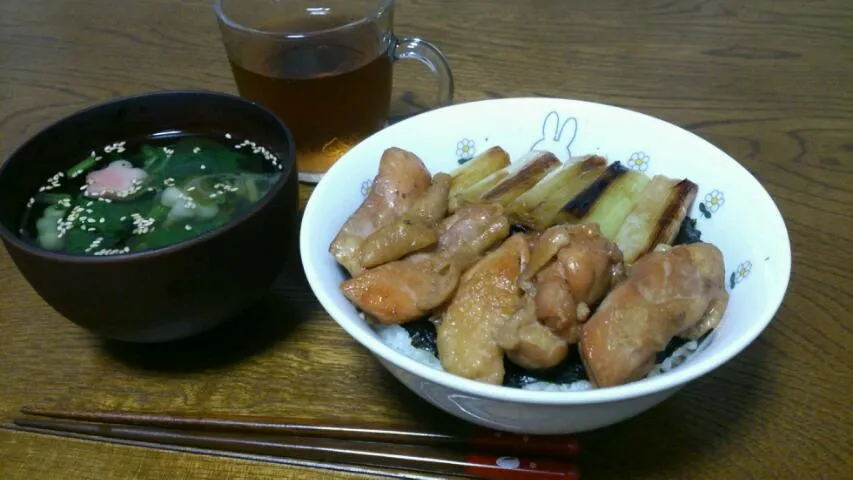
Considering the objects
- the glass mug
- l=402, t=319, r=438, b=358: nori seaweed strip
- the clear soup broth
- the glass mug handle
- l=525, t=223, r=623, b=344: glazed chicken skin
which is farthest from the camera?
the glass mug handle

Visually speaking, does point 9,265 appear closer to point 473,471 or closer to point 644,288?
point 473,471

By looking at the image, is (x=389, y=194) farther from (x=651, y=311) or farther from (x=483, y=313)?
(x=651, y=311)

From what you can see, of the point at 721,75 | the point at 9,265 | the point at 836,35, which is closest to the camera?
the point at 9,265

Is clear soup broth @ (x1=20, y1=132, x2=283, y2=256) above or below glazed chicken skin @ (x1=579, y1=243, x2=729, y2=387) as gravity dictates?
below

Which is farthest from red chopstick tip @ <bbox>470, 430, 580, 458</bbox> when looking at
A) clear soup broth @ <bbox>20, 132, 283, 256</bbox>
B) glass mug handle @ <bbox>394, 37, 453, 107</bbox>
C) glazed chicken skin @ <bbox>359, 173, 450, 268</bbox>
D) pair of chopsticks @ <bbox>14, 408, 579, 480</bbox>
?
glass mug handle @ <bbox>394, 37, 453, 107</bbox>

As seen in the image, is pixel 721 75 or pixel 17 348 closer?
pixel 17 348

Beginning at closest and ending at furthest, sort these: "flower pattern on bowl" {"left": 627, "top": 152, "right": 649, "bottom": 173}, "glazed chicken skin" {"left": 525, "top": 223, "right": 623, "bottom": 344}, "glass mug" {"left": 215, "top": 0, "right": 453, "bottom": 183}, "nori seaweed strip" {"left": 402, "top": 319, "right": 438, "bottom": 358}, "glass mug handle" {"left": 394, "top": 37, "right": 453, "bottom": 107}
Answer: "glazed chicken skin" {"left": 525, "top": 223, "right": 623, "bottom": 344} < "nori seaweed strip" {"left": 402, "top": 319, "right": 438, "bottom": 358} < "flower pattern on bowl" {"left": 627, "top": 152, "right": 649, "bottom": 173} < "glass mug" {"left": 215, "top": 0, "right": 453, "bottom": 183} < "glass mug handle" {"left": 394, "top": 37, "right": 453, "bottom": 107}

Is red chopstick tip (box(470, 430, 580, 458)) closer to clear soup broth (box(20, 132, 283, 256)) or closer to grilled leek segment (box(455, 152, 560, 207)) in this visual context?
grilled leek segment (box(455, 152, 560, 207))

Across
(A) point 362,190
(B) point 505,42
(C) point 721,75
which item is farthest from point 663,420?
(B) point 505,42
